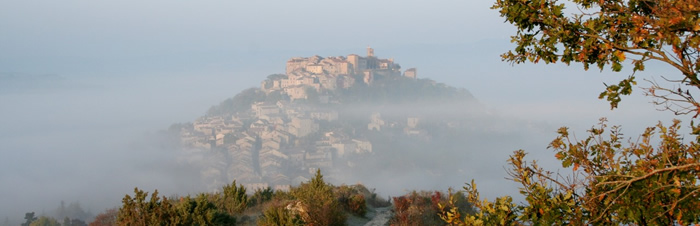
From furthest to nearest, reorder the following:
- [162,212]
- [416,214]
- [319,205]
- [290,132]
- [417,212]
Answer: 1. [290,132]
2. [417,212]
3. [416,214]
4. [319,205]
5. [162,212]

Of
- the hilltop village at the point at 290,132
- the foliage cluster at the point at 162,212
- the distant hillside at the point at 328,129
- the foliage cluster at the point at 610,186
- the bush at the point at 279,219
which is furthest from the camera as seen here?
the distant hillside at the point at 328,129

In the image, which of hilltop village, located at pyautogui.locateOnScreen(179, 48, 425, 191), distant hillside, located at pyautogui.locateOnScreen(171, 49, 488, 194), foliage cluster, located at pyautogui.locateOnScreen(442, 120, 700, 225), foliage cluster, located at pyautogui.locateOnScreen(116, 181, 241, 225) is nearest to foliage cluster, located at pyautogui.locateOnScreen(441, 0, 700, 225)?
foliage cluster, located at pyautogui.locateOnScreen(442, 120, 700, 225)

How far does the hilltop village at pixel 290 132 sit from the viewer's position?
125875 millimetres

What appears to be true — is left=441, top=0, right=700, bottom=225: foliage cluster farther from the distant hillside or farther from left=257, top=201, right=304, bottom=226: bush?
the distant hillside

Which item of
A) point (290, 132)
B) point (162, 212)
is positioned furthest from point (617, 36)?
point (290, 132)

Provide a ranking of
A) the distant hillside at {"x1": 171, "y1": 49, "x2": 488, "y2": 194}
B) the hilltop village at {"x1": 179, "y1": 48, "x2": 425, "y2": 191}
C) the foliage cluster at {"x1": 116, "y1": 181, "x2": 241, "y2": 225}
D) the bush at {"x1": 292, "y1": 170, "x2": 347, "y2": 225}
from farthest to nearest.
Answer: the distant hillside at {"x1": 171, "y1": 49, "x2": 488, "y2": 194}
the hilltop village at {"x1": 179, "y1": 48, "x2": 425, "y2": 191}
the bush at {"x1": 292, "y1": 170, "x2": 347, "y2": 225}
the foliage cluster at {"x1": 116, "y1": 181, "x2": 241, "y2": 225}

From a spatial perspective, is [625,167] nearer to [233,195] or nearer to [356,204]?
[356,204]

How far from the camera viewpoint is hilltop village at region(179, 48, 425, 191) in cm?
12588

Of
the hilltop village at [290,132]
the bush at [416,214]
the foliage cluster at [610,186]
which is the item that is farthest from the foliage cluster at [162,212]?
the hilltop village at [290,132]

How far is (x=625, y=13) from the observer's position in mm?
3373

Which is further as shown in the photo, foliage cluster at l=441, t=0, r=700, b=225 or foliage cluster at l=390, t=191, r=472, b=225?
foliage cluster at l=390, t=191, r=472, b=225

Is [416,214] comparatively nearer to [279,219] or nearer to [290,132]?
[279,219]

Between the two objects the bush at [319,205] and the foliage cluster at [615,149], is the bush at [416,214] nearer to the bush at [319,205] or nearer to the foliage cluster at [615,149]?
the bush at [319,205]

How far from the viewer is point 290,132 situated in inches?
5704
